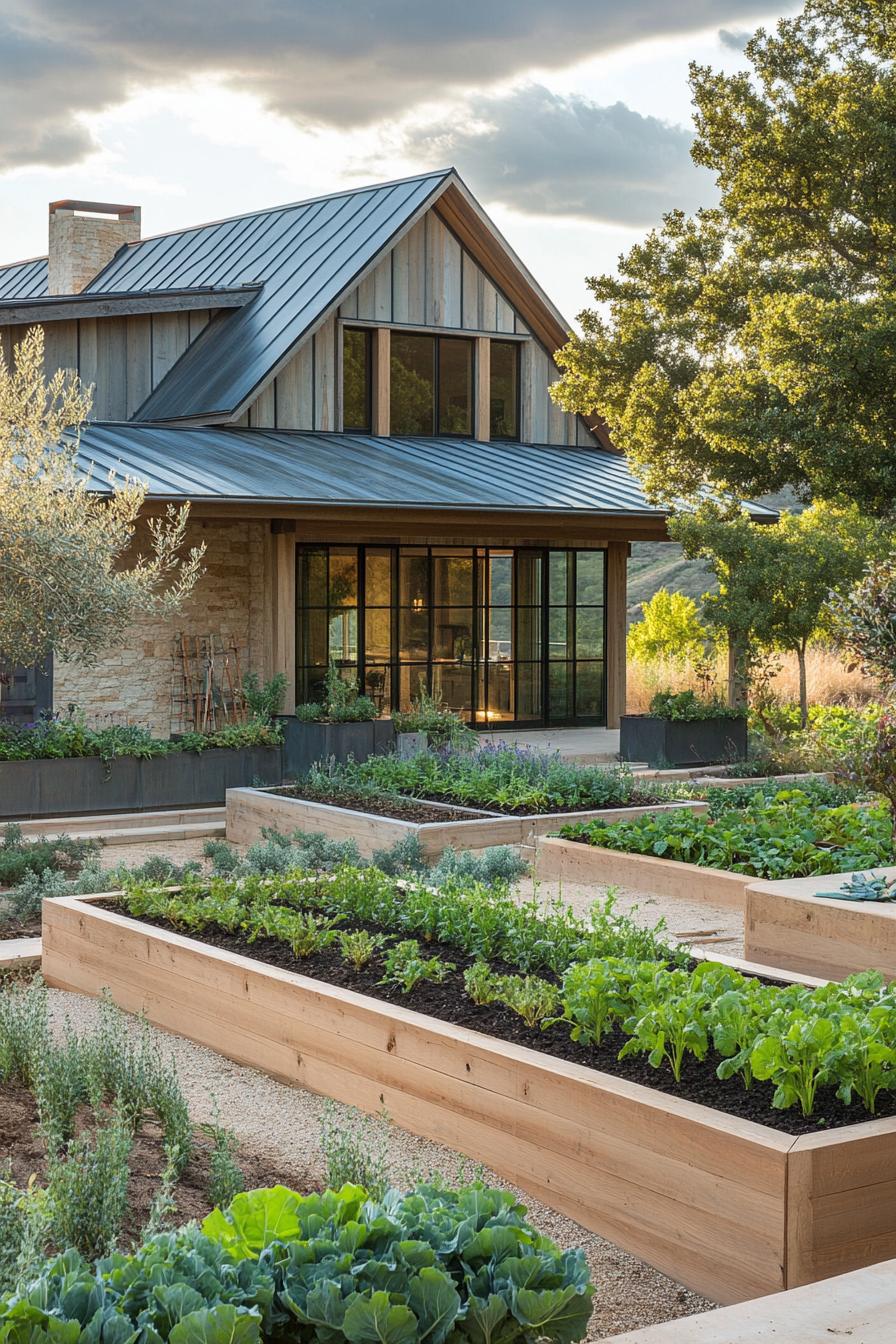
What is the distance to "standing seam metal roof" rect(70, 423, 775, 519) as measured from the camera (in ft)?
49.4

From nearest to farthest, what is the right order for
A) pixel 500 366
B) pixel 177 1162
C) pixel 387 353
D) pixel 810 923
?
pixel 177 1162
pixel 810 923
pixel 387 353
pixel 500 366

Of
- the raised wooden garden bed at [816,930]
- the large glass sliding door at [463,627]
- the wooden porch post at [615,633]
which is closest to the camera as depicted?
the raised wooden garden bed at [816,930]

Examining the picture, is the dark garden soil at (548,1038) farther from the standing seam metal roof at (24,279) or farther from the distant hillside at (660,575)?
the distant hillside at (660,575)

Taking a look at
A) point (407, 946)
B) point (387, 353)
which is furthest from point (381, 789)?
point (387, 353)

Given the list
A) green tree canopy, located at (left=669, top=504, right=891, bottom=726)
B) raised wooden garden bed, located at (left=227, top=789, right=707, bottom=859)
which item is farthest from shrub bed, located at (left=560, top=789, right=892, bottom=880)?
green tree canopy, located at (left=669, top=504, right=891, bottom=726)

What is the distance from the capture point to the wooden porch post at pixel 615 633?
65.8 feet

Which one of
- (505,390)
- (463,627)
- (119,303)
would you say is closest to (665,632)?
(505,390)

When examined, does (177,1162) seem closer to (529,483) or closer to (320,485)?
(320,485)

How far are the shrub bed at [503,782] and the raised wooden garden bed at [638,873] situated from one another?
1.24 meters

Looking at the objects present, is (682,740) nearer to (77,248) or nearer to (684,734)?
(684,734)

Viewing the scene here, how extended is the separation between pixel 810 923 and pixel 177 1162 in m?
3.51

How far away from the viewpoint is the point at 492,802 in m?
11.4

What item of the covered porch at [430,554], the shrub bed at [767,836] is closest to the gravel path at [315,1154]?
the shrub bed at [767,836]

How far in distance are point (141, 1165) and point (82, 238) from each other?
75.1 ft
